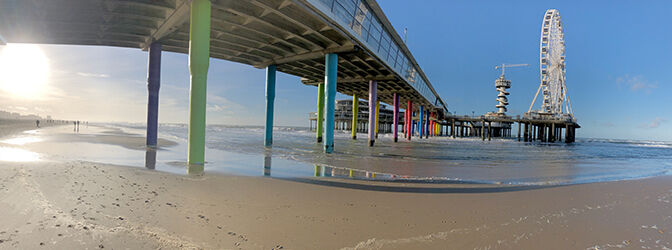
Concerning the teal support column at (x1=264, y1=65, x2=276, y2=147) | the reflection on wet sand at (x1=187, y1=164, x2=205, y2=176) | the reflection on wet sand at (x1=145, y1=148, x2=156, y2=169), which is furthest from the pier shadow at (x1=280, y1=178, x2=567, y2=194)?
the teal support column at (x1=264, y1=65, x2=276, y2=147)

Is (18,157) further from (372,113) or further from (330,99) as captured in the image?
(372,113)

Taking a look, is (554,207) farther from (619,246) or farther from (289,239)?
(289,239)

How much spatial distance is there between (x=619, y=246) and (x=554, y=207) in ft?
4.93

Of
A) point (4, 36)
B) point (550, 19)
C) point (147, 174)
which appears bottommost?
point (147, 174)

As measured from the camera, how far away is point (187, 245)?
Result: 2277mm

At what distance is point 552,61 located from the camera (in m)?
51.4

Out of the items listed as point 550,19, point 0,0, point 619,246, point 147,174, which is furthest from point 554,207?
point 550,19

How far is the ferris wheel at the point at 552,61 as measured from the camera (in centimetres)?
4991

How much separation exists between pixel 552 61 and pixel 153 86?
6215 cm

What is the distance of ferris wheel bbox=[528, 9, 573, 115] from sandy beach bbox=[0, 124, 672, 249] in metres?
57.3

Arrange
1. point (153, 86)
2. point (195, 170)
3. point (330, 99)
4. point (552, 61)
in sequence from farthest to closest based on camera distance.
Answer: point (552, 61) < point (330, 99) < point (153, 86) < point (195, 170)

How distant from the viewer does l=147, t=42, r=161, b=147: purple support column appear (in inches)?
487

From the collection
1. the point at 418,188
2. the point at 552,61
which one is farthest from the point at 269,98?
the point at 552,61

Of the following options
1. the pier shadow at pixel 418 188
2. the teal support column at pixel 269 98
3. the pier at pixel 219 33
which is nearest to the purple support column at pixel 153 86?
the pier at pixel 219 33
